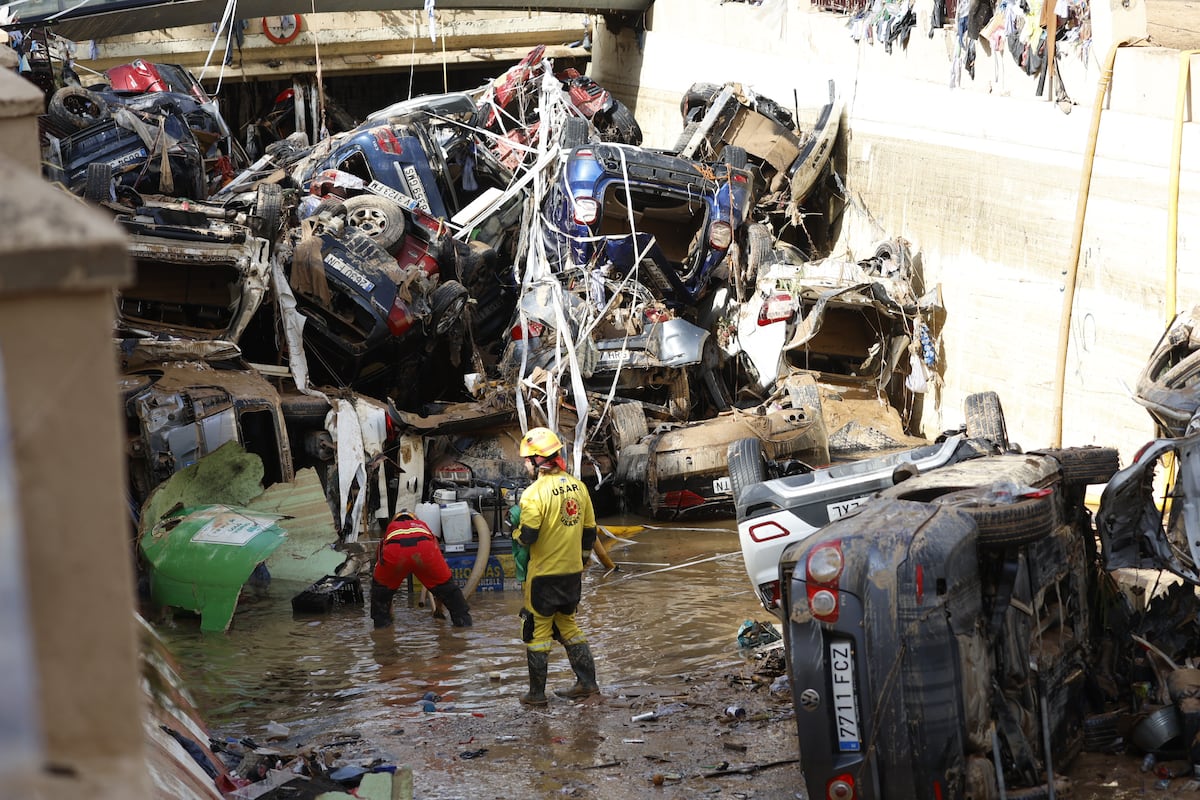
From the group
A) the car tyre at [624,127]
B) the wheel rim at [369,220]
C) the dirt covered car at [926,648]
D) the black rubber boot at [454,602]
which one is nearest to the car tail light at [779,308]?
the wheel rim at [369,220]

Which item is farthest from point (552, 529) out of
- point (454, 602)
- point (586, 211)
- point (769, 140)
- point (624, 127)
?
point (624, 127)

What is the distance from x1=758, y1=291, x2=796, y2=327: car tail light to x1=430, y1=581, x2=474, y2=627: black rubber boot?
5.92 metres

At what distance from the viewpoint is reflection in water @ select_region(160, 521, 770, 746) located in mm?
7848

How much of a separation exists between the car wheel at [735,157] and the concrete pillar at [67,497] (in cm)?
1471

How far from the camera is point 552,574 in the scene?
7680 mm

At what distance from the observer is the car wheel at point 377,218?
13.7 meters

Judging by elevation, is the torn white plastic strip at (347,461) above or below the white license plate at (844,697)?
below

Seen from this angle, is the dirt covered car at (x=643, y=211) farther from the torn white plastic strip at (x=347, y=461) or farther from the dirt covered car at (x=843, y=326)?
the torn white plastic strip at (x=347, y=461)

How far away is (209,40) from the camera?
2366 cm

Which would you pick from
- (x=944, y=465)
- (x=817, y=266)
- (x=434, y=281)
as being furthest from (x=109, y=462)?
(x=817, y=266)

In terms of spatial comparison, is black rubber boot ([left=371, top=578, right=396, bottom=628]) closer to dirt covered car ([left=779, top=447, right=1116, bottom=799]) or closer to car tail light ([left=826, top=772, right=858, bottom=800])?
dirt covered car ([left=779, top=447, right=1116, bottom=799])

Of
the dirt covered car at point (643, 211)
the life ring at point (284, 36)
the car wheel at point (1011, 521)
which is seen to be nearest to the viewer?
the car wheel at point (1011, 521)

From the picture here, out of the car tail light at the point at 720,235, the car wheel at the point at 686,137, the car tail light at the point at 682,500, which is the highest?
the car wheel at the point at 686,137

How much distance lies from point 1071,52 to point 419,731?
8.88m
